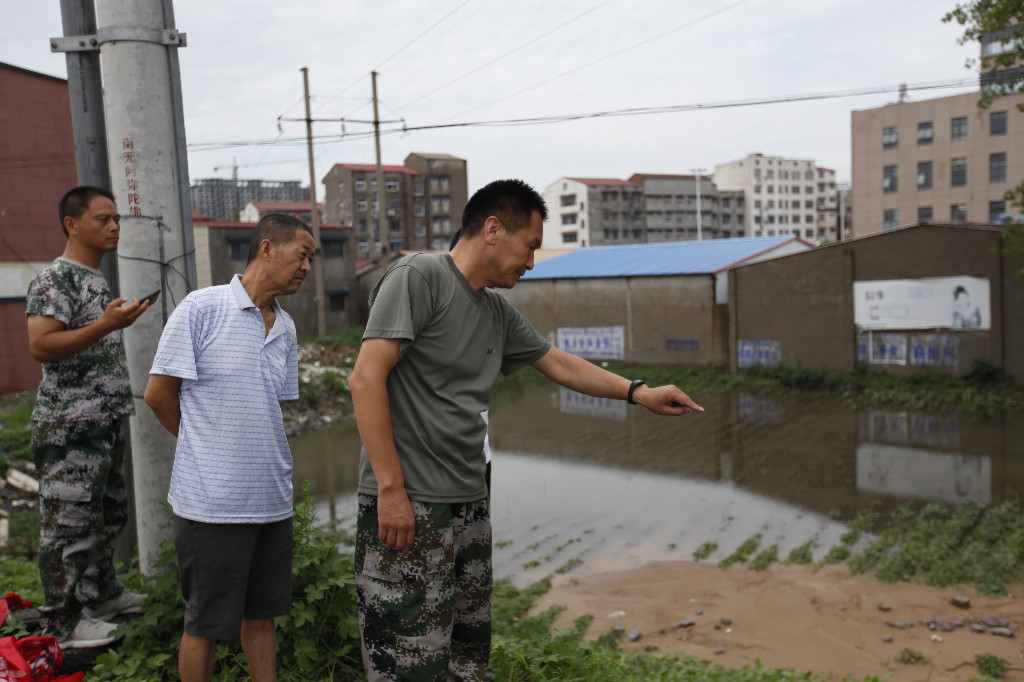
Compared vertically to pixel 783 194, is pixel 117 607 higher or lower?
lower

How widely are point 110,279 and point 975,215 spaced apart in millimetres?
40810

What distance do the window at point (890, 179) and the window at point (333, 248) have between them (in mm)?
27675

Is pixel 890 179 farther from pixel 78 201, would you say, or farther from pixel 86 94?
pixel 78 201

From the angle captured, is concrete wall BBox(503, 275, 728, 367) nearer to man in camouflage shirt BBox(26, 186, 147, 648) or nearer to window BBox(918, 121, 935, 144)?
man in camouflage shirt BBox(26, 186, 147, 648)

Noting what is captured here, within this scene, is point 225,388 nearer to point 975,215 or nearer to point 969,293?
point 969,293

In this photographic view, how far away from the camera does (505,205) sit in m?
2.57

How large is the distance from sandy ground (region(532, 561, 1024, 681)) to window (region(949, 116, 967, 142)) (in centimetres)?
3693

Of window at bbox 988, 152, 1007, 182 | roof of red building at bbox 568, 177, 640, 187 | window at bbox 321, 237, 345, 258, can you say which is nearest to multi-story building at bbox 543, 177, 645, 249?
roof of red building at bbox 568, 177, 640, 187

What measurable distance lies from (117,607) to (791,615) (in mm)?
4823

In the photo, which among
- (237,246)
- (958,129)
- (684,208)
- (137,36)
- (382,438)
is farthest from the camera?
(684,208)

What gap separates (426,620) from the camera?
238 cm

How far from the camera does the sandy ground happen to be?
5.14 metres

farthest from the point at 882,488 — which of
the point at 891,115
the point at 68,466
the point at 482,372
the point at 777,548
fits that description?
the point at 891,115

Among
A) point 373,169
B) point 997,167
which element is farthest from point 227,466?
point 373,169
